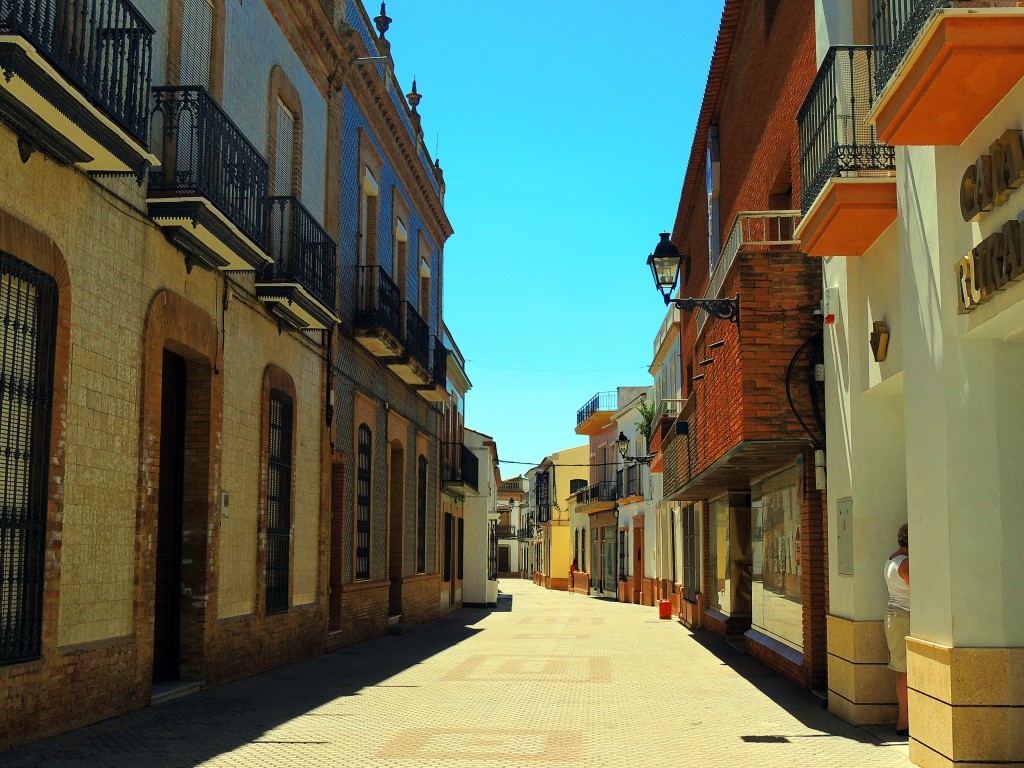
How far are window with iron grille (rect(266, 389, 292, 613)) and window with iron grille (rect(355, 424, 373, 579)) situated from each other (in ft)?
15.0

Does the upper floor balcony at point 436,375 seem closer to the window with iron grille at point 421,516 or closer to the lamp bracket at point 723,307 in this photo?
the window with iron grille at point 421,516

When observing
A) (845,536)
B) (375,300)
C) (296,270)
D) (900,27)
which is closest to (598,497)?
(375,300)

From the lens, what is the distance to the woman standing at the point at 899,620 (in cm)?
866

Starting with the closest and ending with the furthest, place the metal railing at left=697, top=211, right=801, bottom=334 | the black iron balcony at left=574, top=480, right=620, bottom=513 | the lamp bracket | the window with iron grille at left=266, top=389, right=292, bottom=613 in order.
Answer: the metal railing at left=697, top=211, right=801, bottom=334, the lamp bracket, the window with iron grille at left=266, top=389, right=292, bottom=613, the black iron balcony at left=574, top=480, right=620, bottom=513

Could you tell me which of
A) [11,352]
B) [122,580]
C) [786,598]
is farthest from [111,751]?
[786,598]

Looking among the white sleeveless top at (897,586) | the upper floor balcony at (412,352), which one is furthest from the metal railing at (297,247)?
the white sleeveless top at (897,586)

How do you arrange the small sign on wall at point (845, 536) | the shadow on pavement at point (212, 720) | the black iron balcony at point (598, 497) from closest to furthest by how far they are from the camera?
the shadow on pavement at point (212, 720)
the small sign on wall at point (845, 536)
the black iron balcony at point (598, 497)

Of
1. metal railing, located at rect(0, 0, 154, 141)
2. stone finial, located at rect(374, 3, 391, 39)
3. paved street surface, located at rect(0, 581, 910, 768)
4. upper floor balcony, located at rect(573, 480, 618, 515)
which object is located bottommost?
paved street surface, located at rect(0, 581, 910, 768)

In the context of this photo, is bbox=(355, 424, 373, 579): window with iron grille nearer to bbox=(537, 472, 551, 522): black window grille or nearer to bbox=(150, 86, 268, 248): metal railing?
bbox=(150, 86, 268, 248): metal railing

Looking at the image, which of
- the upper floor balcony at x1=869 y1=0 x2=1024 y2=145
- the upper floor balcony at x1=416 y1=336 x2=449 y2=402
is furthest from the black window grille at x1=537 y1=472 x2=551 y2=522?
the upper floor balcony at x1=869 y1=0 x2=1024 y2=145

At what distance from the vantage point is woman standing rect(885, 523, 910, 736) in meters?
8.66

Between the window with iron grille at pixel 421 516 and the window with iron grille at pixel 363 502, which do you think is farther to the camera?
the window with iron grille at pixel 421 516

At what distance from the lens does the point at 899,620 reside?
873cm

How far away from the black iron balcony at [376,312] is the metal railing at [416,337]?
2.66 ft
